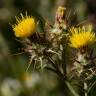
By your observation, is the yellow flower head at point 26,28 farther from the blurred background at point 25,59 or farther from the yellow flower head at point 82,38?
the blurred background at point 25,59

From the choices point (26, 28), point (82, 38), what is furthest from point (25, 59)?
point (82, 38)

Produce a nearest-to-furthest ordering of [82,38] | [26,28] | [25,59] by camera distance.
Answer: [82,38], [26,28], [25,59]

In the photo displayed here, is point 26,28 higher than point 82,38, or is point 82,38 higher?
point 26,28

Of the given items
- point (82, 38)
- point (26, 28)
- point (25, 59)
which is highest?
point (26, 28)

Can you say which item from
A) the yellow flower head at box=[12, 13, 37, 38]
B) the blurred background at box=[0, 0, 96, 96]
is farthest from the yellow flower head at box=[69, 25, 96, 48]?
the blurred background at box=[0, 0, 96, 96]

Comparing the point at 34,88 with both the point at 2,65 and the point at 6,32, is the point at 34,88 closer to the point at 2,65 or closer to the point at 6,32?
the point at 2,65

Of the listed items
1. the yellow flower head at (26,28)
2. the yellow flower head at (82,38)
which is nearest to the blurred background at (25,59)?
the yellow flower head at (26,28)

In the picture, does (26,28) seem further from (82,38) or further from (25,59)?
(25,59)

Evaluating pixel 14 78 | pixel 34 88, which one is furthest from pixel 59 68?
pixel 14 78

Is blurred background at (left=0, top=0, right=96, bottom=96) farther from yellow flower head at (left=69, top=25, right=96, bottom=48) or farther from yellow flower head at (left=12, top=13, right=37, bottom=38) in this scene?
yellow flower head at (left=69, top=25, right=96, bottom=48)
